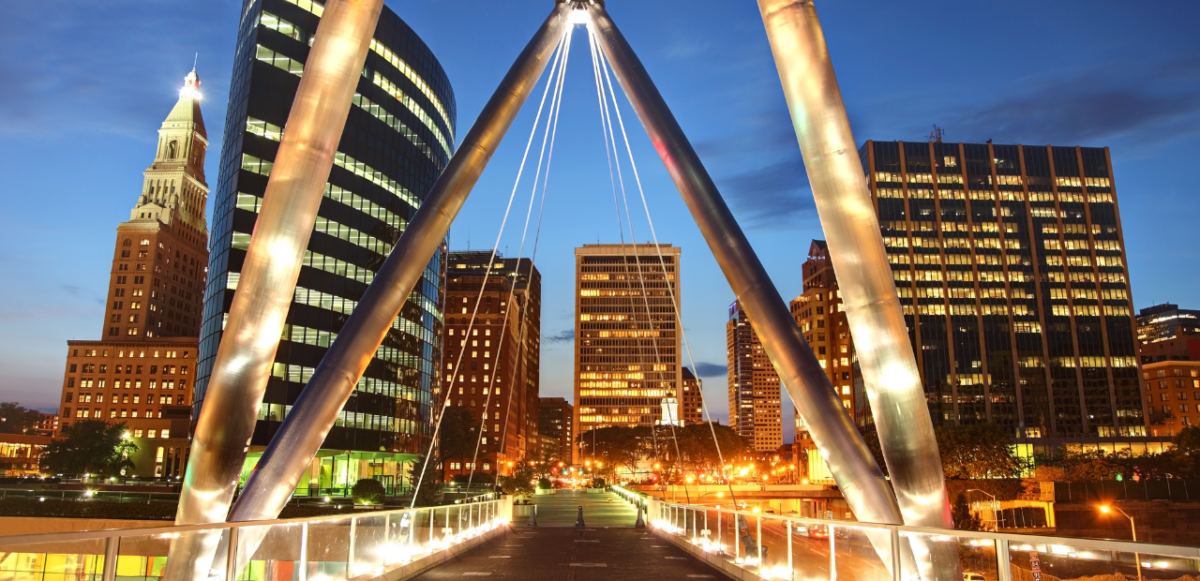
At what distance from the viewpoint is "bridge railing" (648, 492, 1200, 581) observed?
22.4 feet

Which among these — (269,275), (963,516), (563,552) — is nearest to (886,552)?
(269,275)

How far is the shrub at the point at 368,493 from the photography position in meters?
50.2

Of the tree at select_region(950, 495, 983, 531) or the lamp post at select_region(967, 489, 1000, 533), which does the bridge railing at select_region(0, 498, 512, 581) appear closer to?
the tree at select_region(950, 495, 983, 531)

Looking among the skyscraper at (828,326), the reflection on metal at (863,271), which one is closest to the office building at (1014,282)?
the skyscraper at (828,326)

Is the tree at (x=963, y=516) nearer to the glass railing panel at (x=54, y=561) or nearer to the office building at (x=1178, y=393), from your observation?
the glass railing panel at (x=54, y=561)

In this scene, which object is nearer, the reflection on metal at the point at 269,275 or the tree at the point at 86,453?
the reflection on metal at the point at 269,275

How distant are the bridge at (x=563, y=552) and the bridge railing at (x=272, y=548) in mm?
16

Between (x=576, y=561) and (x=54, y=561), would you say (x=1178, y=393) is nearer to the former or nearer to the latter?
(x=576, y=561)

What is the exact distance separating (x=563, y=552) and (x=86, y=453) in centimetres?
8773

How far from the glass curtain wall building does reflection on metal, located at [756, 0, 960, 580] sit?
56837 millimetres

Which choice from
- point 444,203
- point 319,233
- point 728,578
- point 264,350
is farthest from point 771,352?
point 319,233

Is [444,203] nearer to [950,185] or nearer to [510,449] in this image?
[950,185]

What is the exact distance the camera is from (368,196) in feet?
246

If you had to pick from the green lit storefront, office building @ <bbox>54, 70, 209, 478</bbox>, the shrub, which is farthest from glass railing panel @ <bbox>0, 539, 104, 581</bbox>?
office building @ <bbox>54, 70, 209, 478</bbox>
